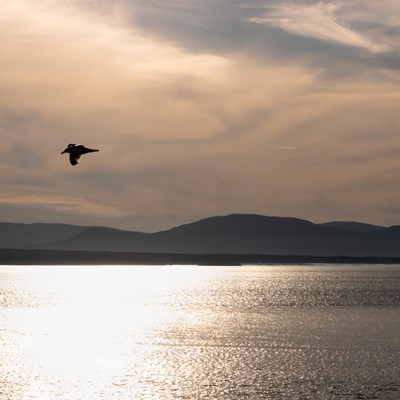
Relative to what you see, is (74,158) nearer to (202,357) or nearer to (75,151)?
(75,151)

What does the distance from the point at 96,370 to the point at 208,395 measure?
63.3 feet

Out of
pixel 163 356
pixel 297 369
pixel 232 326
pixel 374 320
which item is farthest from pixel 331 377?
pixel 374 320

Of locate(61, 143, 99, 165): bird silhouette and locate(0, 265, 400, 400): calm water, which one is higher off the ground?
locate(61, 143, 99, 165): bird silhouette

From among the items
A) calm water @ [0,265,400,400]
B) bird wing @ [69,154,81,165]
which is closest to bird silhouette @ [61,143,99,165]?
bird wing @ [69,154,81,165]

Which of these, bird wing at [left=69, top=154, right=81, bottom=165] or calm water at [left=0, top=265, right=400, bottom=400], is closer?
bird wing at [left=69, top=154, right=81, bottom=165]

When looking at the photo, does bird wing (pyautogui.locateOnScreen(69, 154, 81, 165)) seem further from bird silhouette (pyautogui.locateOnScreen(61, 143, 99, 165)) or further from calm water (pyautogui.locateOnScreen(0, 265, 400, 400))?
calm water (pyautogui.locateOnScreen(0, 265, 400, 400))

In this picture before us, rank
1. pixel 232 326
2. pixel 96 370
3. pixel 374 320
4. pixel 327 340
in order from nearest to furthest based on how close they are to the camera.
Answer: pixel 96 370
pixel 327 340
pixel 232 326
pixel 374 320

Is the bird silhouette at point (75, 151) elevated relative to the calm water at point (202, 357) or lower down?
elevated

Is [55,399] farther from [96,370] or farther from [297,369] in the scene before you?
[297,369]

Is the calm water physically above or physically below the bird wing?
below

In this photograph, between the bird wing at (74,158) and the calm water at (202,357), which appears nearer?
the bird wing at (74,158)

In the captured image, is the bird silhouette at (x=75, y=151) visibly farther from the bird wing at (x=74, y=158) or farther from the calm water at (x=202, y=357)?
the calm water at (x=202, y=357)

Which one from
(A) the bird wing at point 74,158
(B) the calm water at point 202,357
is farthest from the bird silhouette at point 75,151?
(B) the calm water at point 202,357

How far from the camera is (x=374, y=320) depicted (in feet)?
512
